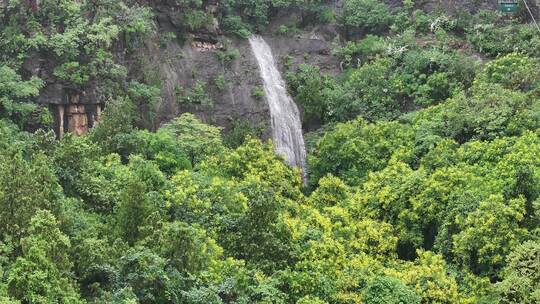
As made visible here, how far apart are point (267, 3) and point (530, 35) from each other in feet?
41.6

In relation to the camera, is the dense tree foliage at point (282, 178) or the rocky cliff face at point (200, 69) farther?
the rocky cliff face at point (200, 69)

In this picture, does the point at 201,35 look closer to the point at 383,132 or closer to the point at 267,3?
the point at 267,3

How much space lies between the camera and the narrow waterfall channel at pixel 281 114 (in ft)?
114

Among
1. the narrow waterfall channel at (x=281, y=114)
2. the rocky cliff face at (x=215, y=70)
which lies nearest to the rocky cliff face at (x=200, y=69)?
the rocky cliff face at (x=215, y=70)

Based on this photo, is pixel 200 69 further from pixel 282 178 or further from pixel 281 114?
pixel 282 178

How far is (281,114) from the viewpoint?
3588cm

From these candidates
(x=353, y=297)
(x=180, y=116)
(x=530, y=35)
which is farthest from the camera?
(x=530, y=35)

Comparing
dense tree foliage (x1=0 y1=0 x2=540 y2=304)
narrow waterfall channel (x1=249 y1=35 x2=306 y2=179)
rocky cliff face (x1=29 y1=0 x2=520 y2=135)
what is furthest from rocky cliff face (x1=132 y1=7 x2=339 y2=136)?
dense tree foliage (x1=0 y1=0 x2=540 y2=304)

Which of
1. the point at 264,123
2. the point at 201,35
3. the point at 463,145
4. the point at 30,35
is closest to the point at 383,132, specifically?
the point at 463,145

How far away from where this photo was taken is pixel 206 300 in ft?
63.2

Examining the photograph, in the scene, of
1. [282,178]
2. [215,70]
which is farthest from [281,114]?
[282,178]

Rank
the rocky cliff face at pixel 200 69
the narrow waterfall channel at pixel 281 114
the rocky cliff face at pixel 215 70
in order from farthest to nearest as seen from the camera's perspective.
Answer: the narrow waterfall channel at pixel 281 114 < the rocky cliff face at pixel 215 70 < the rocky cliff face at pixel 200 69

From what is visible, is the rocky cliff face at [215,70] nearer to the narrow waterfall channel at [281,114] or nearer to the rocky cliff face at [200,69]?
the rocky cliff face at [200,69]

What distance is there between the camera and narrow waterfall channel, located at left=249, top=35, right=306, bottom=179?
114 ft
